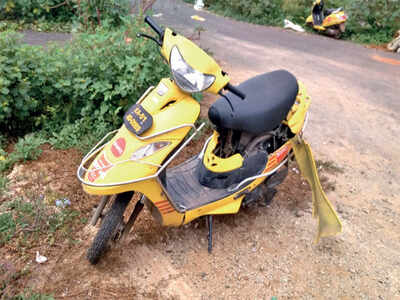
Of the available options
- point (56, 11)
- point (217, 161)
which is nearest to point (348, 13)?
point (56, 11)

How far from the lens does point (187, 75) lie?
198 centimetres

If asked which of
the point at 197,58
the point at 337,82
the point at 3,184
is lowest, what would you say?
the point at 3,184

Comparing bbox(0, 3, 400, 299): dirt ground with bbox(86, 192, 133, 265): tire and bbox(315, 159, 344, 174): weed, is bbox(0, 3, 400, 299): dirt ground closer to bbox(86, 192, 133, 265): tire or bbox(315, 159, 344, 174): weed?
bbox(315, 159, 344, 174): weed

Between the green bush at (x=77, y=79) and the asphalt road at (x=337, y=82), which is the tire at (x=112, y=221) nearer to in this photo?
the green bush at (x=77, y=79)

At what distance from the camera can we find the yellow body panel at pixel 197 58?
1.96 m

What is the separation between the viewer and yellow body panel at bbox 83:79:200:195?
6.65ft

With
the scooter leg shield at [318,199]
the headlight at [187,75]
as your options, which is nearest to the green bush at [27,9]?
the headlight at [187,75]

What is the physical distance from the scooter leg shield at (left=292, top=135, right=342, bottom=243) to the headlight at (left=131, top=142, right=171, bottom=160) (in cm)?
134

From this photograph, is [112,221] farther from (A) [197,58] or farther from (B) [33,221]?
(A) [197,58]

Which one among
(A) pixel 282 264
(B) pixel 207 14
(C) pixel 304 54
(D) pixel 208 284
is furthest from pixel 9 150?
(B) pixel 207 14

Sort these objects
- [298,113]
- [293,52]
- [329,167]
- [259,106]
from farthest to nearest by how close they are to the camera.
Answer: [293,52] → [329,167] → [298,113] → [259,106]

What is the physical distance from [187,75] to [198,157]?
1182 millimetres

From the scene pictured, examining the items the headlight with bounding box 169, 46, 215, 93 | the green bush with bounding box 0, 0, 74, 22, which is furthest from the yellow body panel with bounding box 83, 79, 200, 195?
the green bush with bounding box 0, 0, 74, 22

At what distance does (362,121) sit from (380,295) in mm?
3127
